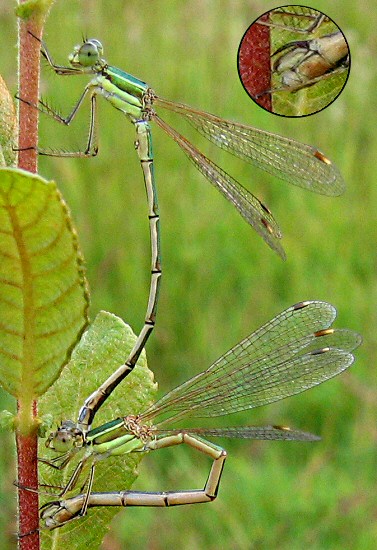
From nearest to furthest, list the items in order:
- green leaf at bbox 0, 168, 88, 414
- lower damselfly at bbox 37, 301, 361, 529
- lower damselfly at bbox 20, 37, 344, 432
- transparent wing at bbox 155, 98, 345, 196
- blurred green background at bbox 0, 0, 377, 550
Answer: green leaf at bbox 0, 168, 88, 414, lower damselfly at bbox 20, 37, 344, 432, lower damselfly at bbox 37, 301, 361, 529, transparent wing at bbox 155, 98, 345, 196, blurred green background at bbox 0, 0, 377, 550

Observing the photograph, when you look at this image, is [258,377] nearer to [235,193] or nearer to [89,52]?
[235,193]

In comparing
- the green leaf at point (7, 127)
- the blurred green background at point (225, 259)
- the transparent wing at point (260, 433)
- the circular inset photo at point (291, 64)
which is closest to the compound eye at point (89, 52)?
the circular inset photo at point (291, 64)

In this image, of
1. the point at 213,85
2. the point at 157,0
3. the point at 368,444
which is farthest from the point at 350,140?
the point at 368,444

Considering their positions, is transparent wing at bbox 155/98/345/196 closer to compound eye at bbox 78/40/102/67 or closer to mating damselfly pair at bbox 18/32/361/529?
mating damselfly pair at bbox 18/32/361/529

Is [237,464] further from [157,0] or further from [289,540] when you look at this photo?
[157,0]

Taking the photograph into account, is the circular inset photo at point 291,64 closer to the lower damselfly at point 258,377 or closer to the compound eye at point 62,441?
the lower damselfly at point 258,377

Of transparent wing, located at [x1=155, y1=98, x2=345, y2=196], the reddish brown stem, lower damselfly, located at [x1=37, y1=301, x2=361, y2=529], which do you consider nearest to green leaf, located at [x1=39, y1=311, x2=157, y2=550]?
the reddish brown stem

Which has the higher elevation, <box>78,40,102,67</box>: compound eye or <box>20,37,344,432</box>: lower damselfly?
<box>78,40,102,67</box>: compound eye
